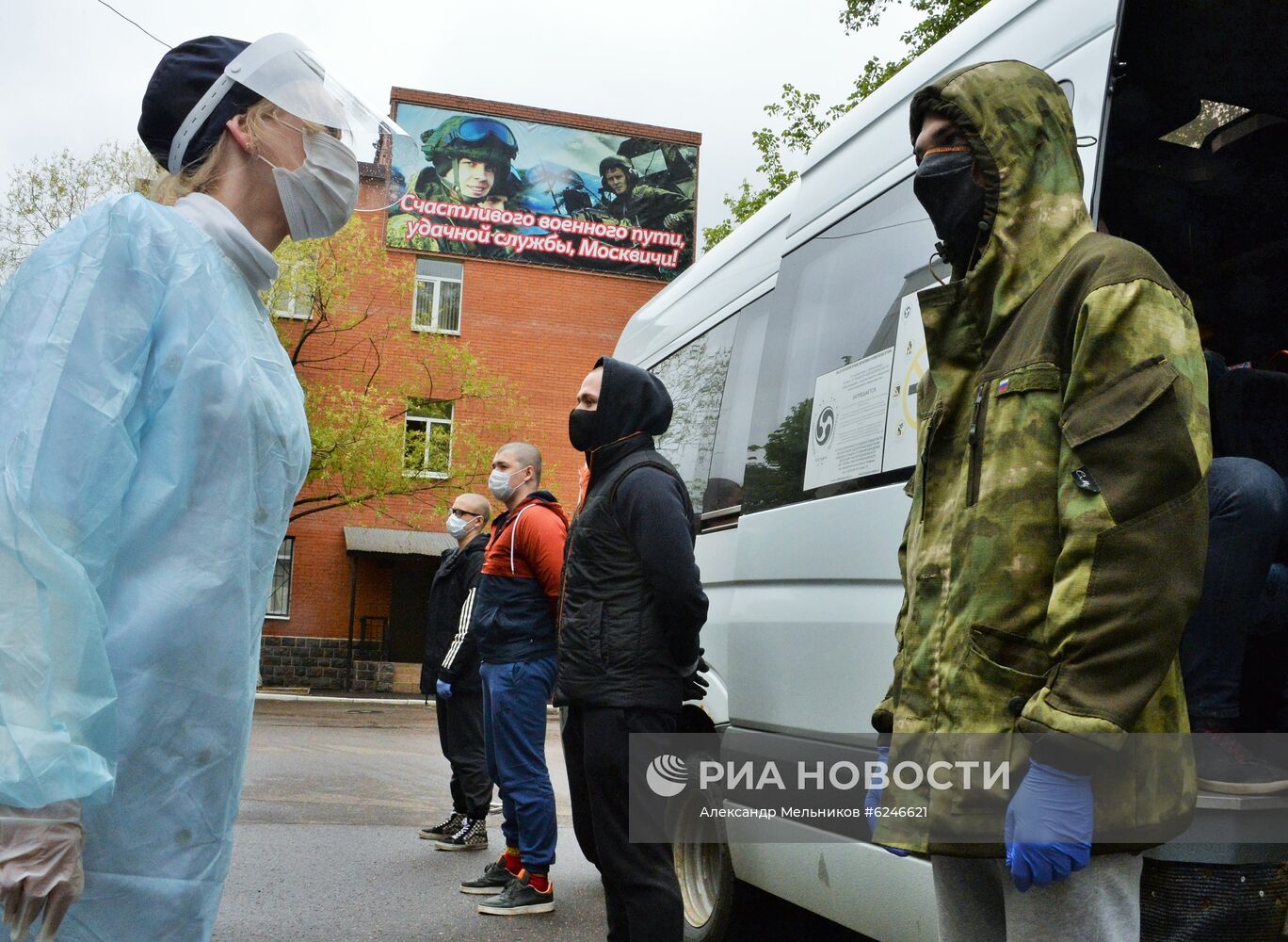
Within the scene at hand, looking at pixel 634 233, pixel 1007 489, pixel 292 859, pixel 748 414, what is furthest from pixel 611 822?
pixel 634 233

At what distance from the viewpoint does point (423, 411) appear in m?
26.0

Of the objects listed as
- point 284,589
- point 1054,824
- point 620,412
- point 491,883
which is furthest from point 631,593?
point 284,589

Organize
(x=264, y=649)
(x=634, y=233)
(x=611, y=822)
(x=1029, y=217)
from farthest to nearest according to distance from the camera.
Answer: (x=634, y=233)
(x=264, y=649)
(x=611, y=822)
(x=1029, y=217)

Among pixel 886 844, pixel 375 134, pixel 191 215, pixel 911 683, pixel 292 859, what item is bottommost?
pixel 292 859

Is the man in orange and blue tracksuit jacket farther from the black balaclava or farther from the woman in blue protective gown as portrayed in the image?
the woman in blue protective gown

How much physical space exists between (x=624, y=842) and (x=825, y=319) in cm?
178

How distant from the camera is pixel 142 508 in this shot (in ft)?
5.86

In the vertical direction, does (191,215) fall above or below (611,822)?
above

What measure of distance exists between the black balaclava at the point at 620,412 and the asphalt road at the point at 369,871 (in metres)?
1.89

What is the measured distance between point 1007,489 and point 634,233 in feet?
92.0

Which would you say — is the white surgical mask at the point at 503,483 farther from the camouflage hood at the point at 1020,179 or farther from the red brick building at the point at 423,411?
the red brick building at the point at 423,411

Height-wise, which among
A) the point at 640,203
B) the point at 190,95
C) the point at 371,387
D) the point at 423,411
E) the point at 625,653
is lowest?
the point at 625,653

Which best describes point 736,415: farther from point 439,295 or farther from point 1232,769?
point 439,295

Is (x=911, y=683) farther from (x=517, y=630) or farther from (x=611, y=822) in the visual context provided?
(x=517, y=630)
